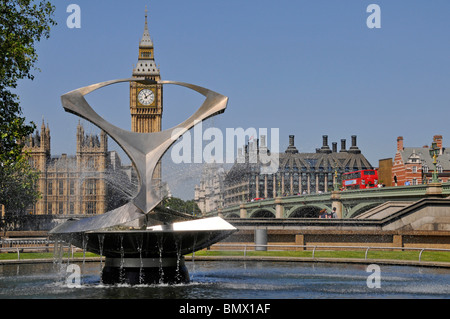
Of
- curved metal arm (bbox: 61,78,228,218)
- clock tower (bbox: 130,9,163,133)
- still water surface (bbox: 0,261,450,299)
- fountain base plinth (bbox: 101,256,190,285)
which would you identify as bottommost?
still water surface (bbox: 0,261,450,299)

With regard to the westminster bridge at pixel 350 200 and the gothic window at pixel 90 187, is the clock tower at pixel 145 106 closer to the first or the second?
the gothic window at pixel 90 187

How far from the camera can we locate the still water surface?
1742cm

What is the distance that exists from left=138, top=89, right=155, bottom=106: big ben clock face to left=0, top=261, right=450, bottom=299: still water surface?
129 meters

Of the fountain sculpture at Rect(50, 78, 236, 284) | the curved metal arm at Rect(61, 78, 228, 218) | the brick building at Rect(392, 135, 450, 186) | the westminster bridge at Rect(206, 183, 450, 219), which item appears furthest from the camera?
the brick building at Rect(392, 135, 450, 186)

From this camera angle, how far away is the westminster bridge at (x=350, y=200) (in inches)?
2250

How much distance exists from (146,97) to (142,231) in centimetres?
13790

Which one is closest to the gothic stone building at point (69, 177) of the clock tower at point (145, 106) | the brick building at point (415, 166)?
the clock tower at point (145, 106)

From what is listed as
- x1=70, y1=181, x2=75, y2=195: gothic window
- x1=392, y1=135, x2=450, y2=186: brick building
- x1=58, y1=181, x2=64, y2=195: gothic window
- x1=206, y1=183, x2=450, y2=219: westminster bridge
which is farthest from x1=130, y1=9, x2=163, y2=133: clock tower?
x1=206, y1=183, x2=450, y2=219: westminster bridge

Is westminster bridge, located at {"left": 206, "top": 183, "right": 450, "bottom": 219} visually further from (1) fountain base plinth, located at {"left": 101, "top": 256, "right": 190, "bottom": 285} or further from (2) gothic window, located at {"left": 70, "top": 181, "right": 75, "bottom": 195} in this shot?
(2) gothic window, located at {"left": 70, "top": 181, "right": 75, "bottom": 195}

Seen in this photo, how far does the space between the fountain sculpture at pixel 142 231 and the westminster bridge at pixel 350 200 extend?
81.3ft

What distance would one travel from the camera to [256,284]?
19.7m

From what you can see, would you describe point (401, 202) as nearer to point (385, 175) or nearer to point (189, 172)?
point (189, 172)

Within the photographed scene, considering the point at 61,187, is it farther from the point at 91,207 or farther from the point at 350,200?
the point at 350,200
